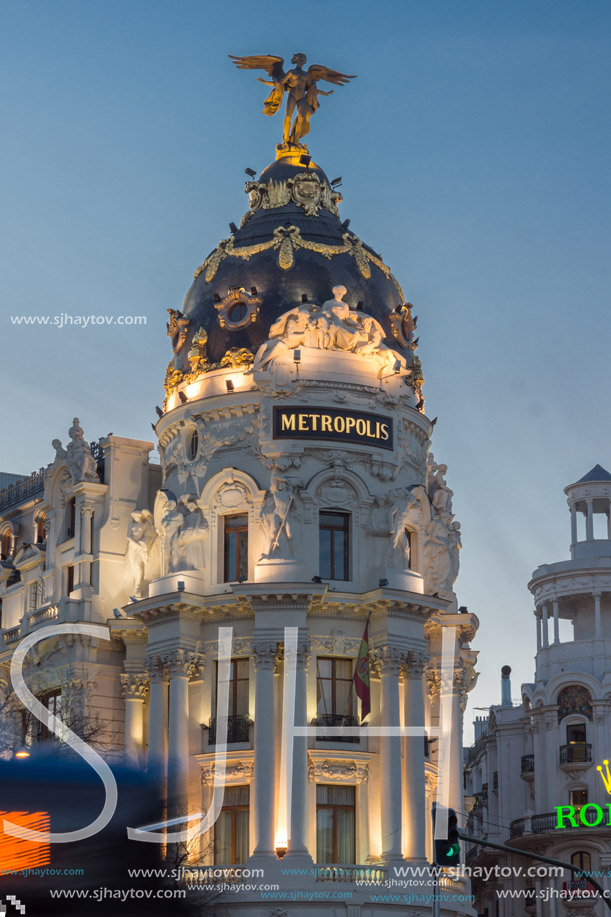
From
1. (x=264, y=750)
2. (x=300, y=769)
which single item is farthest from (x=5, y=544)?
(x=300, y=769)

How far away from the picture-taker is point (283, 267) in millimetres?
71875

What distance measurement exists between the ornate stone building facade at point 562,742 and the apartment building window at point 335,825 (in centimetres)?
2059

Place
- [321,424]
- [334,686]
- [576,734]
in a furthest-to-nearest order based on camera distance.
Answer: [576,734], [321,424], [334,686]

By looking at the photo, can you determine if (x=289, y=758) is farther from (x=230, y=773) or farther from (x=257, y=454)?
(x=257, y=454)

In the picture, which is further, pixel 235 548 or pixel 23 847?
pixel 235 548

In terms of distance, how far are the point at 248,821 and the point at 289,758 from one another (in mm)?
3321

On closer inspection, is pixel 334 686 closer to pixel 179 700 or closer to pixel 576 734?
pixel 179 700

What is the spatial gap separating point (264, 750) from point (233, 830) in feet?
11.8

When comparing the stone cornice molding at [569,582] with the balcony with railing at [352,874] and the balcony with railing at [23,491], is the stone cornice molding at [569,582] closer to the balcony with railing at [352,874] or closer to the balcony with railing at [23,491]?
the balcony with railing at [23,491]

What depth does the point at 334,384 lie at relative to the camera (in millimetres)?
68125

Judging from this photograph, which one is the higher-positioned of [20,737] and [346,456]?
[346,456]

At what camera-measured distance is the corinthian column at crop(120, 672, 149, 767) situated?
69438mm

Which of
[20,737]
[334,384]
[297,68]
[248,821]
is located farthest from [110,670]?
[297,68]

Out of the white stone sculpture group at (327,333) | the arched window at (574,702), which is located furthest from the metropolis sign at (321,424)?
the arched window at (574,702)
